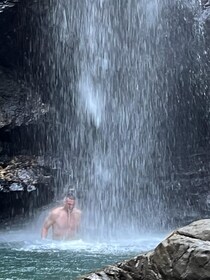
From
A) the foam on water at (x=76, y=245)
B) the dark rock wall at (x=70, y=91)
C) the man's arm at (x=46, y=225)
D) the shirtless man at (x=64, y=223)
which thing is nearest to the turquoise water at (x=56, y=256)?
the foam on water at (x=76, y=245)

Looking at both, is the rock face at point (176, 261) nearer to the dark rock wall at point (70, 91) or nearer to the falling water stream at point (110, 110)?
the falling water stream at point (110, 110)

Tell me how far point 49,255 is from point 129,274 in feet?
14.6

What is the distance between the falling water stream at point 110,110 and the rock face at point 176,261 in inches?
311

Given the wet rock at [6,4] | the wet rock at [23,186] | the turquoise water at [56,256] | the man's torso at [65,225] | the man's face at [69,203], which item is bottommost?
the turquoise water at [56,256]

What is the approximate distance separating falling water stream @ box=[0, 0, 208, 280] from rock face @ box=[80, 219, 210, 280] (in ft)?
25.9

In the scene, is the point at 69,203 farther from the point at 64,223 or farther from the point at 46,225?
the point at 46,225

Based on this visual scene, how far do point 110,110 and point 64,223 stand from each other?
4.32 m

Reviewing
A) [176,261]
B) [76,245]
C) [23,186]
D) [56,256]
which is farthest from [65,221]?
[176,261]

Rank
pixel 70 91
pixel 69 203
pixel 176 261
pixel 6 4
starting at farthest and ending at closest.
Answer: pixel 70 91 → pixel 6 4 → pixel 69 203 → pixel 176 261

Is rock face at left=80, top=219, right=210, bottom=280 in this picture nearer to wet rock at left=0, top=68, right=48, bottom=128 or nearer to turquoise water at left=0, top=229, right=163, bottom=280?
turquoise water at left=0, top=229, right=163, bottom=280

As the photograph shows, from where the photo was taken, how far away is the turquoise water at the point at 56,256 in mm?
6762

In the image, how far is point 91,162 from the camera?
46.2 ft

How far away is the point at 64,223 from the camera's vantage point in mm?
10750

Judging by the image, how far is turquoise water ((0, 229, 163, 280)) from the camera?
6.76m
